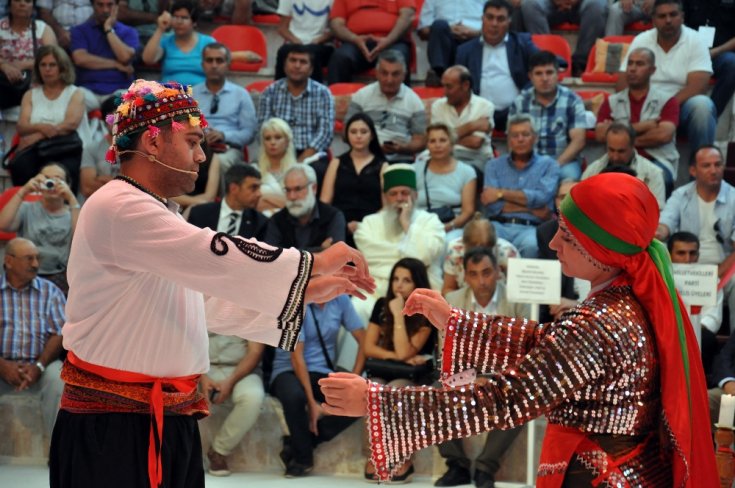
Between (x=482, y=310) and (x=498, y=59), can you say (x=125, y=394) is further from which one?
(x=498, y=59)

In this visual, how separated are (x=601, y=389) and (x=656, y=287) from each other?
305 mm

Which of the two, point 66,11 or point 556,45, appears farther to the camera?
point 66,11

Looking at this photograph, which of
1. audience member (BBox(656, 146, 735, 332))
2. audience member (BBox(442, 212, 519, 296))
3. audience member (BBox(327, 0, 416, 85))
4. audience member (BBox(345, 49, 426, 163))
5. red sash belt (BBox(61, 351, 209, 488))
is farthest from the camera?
audience member (BBox(327, 0, 416, 85))

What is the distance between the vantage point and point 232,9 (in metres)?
10.1

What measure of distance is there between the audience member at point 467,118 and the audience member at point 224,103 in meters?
1.46

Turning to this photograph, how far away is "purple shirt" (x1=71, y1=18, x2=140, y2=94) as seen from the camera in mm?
9047

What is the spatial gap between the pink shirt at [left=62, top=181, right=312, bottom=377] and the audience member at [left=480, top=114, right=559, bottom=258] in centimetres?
450

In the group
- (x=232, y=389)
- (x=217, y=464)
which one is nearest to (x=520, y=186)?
(x=232, y=389)

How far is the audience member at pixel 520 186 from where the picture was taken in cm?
741

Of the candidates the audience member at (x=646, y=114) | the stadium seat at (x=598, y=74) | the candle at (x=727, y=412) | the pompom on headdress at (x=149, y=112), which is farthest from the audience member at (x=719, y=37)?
the pompom on headdress at (x=149, y=112)

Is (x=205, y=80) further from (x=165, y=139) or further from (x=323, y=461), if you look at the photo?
(x=165, y=139)

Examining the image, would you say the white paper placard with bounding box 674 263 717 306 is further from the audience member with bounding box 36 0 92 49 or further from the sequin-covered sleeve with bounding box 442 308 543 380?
the audience member with bounding box 36 0 92 49

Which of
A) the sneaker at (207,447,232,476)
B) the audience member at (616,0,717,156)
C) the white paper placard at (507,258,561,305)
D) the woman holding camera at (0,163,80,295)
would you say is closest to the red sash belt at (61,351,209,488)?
the white paper placard at (507,258,561,305)

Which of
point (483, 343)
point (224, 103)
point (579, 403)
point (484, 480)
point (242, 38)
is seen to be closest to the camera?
point (579, 403)
